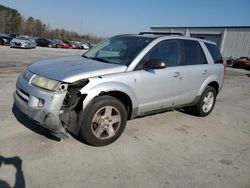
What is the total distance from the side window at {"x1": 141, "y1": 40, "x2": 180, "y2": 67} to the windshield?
19 cm

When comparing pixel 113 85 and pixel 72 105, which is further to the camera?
pixel 113 85

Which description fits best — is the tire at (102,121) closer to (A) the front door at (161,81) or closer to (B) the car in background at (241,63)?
(A) the front door at (161,81)

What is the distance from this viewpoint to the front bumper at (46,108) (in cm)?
360

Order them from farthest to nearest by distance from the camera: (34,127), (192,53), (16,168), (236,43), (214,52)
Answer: (236,43), (214,52), (192,53), (34,127), (16,168)

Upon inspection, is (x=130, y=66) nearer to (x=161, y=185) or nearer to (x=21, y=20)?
(x=161, y=185)

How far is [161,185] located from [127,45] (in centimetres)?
271

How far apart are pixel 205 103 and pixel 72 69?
3.51 meters

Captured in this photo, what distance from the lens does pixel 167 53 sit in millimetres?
4992

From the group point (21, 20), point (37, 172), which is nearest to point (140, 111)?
point (37, 172)

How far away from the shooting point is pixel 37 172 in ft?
10.6

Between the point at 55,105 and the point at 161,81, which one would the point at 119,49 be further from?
the point at 55,105

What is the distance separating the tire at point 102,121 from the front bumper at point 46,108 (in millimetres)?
324

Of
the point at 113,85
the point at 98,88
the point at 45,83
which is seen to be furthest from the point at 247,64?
the point at 45,83

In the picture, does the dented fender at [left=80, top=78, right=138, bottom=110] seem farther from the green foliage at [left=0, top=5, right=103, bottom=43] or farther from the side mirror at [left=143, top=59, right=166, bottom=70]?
the green foliage at [left=0, top=5, right=103, bottom=43]
